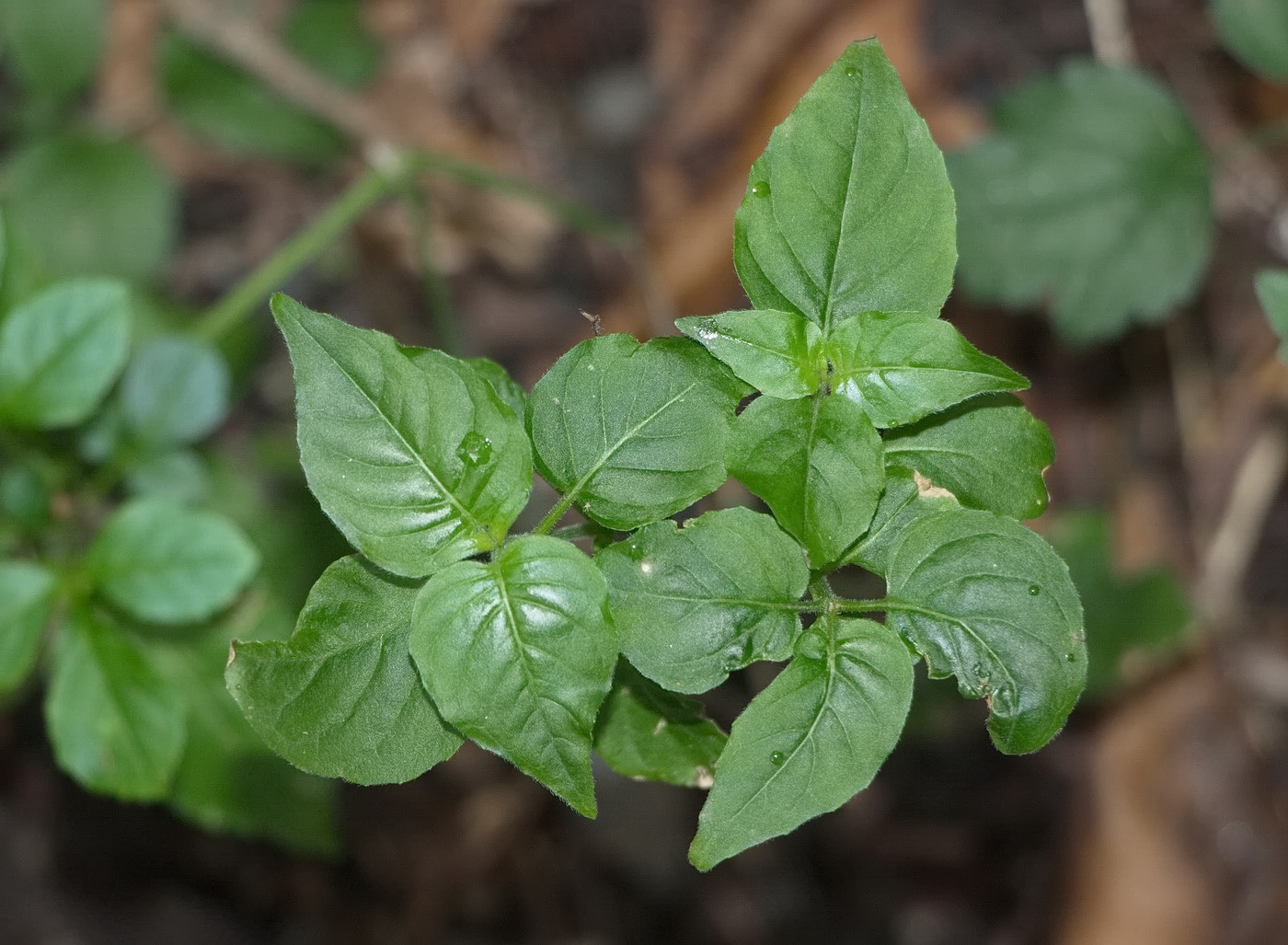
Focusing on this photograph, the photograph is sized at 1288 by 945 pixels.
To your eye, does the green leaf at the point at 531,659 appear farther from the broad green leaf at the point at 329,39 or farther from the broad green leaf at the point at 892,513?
the broad green leaf at the point at 329,39

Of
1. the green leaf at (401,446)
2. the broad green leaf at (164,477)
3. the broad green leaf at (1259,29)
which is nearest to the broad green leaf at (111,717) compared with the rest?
the broad green leaf at (164,477)

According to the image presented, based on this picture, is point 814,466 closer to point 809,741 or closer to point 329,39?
point 809,741

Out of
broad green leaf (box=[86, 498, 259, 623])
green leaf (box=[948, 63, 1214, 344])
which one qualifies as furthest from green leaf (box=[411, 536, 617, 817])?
green leaf (box=[948, 63, 1214, 344])

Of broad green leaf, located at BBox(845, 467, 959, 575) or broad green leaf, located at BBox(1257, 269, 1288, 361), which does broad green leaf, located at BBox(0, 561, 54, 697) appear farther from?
broad green leaf, located at BBox(1257, 269, 1288, 361)

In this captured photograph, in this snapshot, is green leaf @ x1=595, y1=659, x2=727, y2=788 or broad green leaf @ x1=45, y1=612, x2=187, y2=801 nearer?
green leaf @ x1=595, y1=659, x2=727, y2=788

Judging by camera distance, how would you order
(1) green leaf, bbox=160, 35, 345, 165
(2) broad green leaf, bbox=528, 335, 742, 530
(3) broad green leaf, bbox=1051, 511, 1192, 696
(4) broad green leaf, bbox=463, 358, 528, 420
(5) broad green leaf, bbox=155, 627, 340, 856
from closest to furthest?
1. (2) broad green leaf, bbox=528, 335, 742, 530
2. (4) broad green leaf, bbox=463, 358, 528, 420
3. (5) broad green leaf, bbox=155, 627, 340, 856
4. (1) green leaf, bbox=160, 35, 345, 165
5. (3) broad green leaf, bbox=1051, 511, 1192, 696

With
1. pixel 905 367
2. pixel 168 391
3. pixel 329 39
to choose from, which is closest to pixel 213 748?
pixel 168 391
